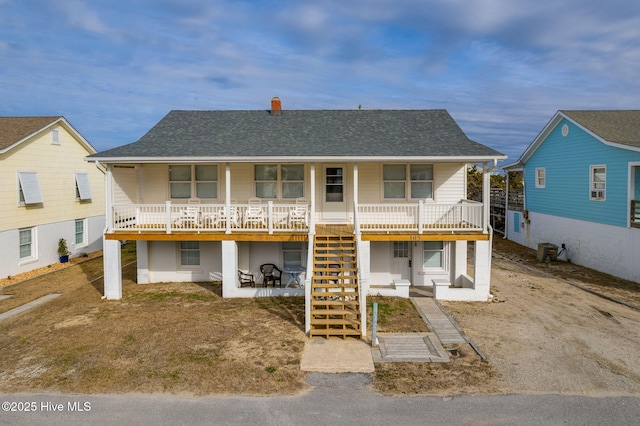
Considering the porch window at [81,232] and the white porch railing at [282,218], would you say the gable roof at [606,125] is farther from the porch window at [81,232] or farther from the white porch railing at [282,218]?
the porch window at [81,232]

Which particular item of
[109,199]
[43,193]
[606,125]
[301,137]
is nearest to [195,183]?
[109,199]

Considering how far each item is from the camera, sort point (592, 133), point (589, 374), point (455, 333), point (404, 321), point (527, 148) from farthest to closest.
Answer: point (527, 148)
point (592, 133)
point (404, 321)
point (455, 333)
point (589, 374)

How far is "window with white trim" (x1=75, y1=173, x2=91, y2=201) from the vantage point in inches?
883

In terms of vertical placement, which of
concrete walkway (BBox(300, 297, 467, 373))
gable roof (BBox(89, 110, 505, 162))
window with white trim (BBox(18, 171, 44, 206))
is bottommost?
concrete walkway (BBox(300, 297, 467, 373))

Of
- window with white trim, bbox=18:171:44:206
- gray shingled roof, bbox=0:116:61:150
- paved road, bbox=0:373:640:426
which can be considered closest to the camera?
paved road, bbox=0:373:640:426

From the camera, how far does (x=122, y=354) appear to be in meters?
9.31

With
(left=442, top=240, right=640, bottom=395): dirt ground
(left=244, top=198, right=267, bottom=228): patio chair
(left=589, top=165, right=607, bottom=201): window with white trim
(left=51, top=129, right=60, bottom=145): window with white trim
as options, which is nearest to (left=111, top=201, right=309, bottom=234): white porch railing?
(left=244, top=198, right=267, bottom=228): patio chair

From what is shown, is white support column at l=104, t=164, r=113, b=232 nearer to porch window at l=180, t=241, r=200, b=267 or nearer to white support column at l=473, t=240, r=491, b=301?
porch window at l=180, t=241, r=200, b=267

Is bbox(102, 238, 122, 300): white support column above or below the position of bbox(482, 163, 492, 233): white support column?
below

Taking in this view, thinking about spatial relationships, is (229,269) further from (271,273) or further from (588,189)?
(588,189)

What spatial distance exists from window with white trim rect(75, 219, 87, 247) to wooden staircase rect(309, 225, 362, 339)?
1493 cm

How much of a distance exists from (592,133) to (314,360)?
16.3 metres

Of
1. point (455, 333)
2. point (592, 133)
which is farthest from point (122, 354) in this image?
point (592, 133)

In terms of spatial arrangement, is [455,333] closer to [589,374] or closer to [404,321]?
[404,321]
